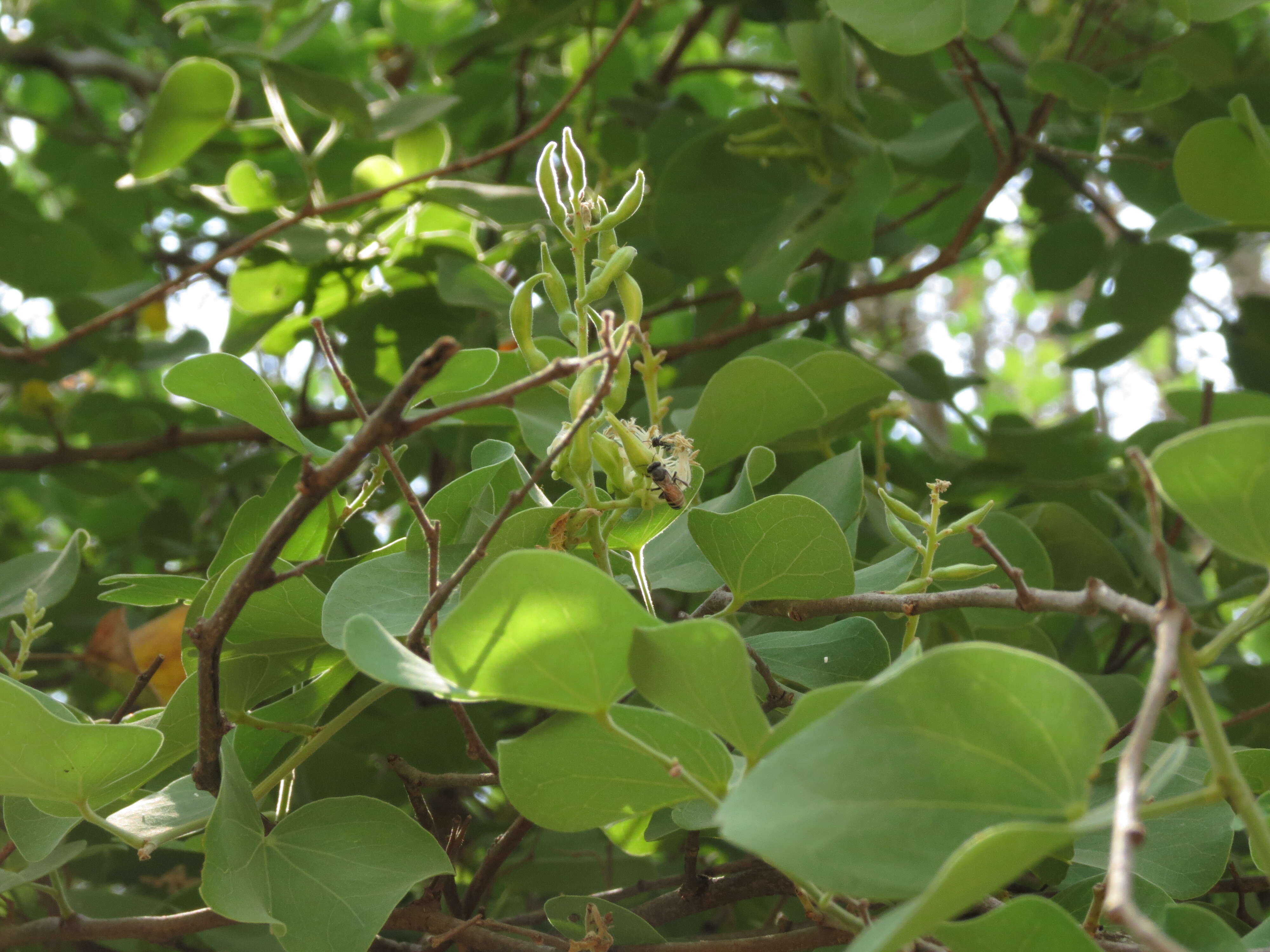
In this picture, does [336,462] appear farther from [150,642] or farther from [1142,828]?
[150,642]

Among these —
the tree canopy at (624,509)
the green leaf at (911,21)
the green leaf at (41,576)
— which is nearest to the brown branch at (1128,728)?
the tree canopy at (624,509)

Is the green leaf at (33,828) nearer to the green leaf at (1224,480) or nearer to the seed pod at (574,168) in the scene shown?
the seed pod at (574,168)

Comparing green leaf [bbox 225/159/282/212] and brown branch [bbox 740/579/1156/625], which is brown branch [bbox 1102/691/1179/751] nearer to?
brown branch [bbox 740/579/1156/625]

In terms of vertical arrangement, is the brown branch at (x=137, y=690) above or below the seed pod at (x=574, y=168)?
below

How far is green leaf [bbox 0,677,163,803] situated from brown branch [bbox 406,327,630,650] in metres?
0.14

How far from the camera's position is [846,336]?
1304 millimetres

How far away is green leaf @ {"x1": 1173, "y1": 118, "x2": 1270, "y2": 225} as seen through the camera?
31.1 inches

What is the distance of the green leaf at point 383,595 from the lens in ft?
1.72

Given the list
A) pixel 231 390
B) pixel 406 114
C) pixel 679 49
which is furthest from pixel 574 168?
pixel 679 49

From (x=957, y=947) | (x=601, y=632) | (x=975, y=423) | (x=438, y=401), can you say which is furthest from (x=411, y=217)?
(x=957, y=947)

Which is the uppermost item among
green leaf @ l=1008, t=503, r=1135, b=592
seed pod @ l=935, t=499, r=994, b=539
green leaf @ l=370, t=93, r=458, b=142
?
green leaf @ l=370, t=93, r=458, b=142

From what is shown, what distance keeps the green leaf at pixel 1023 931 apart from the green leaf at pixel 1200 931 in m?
0.08

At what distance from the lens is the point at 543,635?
415 millimetres

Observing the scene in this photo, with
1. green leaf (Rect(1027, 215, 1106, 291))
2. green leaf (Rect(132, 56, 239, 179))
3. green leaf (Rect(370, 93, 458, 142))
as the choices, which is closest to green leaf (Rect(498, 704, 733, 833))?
green leaf (Rect(370, 93, 458, 142))
